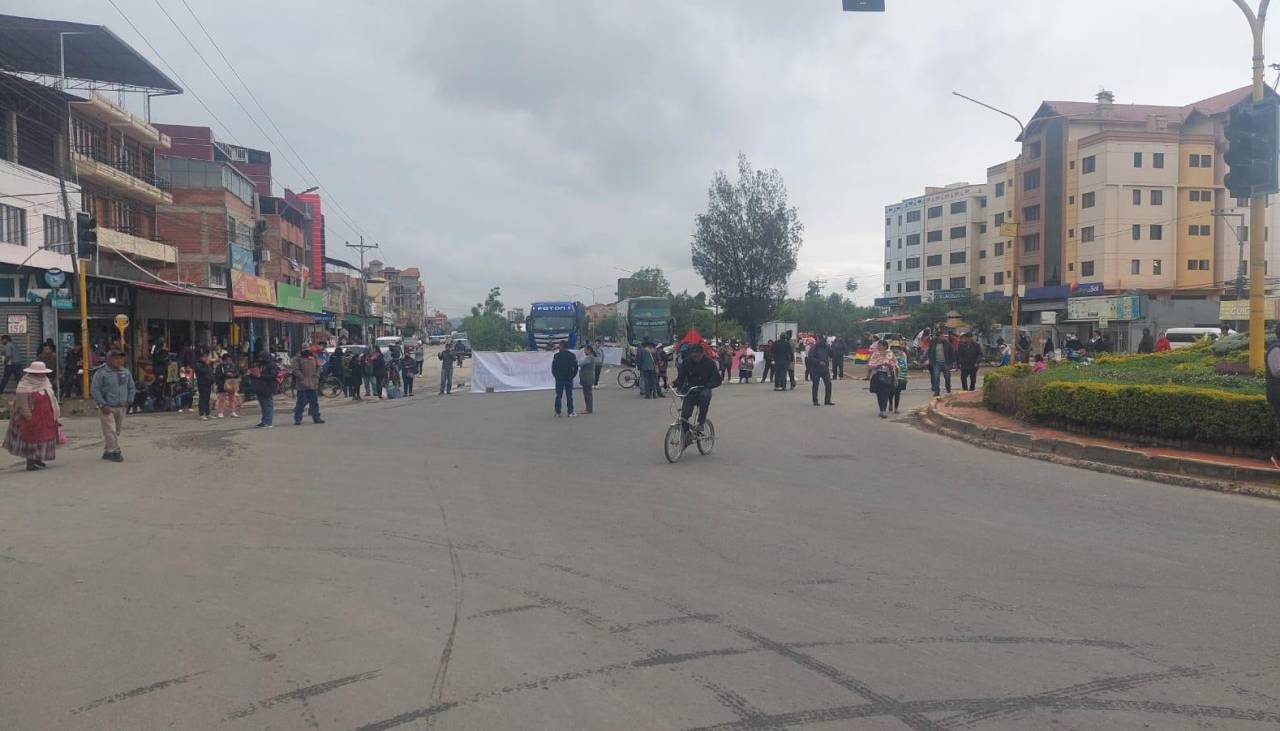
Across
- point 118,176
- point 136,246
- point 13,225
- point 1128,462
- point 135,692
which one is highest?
point 118,176

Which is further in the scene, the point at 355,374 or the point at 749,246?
the point at 749,246

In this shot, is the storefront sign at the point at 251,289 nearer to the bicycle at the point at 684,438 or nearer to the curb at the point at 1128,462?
the bicycle at the point at 684,438

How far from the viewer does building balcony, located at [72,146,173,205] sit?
1300 inches

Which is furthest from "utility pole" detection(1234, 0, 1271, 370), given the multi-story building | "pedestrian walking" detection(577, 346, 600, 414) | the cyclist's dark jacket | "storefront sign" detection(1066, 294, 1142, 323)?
the multi-story building

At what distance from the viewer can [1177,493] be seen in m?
9.89

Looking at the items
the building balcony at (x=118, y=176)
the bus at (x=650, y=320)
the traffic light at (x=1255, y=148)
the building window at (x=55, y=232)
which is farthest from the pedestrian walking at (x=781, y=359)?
the building balcony at (x=118, y=176)

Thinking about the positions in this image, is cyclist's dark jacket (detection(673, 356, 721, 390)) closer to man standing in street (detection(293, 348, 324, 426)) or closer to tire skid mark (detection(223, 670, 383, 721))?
tire skid mark (detection(223, 670, 383, 721))

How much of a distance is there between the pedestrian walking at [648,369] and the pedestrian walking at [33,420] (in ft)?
52.9

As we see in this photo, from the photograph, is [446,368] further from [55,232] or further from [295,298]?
[295,298]

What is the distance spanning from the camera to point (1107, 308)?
155 ft

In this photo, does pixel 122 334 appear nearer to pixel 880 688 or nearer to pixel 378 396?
pixel 378 396

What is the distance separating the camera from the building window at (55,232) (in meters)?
30.0

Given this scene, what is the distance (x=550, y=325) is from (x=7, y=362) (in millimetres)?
26723

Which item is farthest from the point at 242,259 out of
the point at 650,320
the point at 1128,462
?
the point at 1128,462
